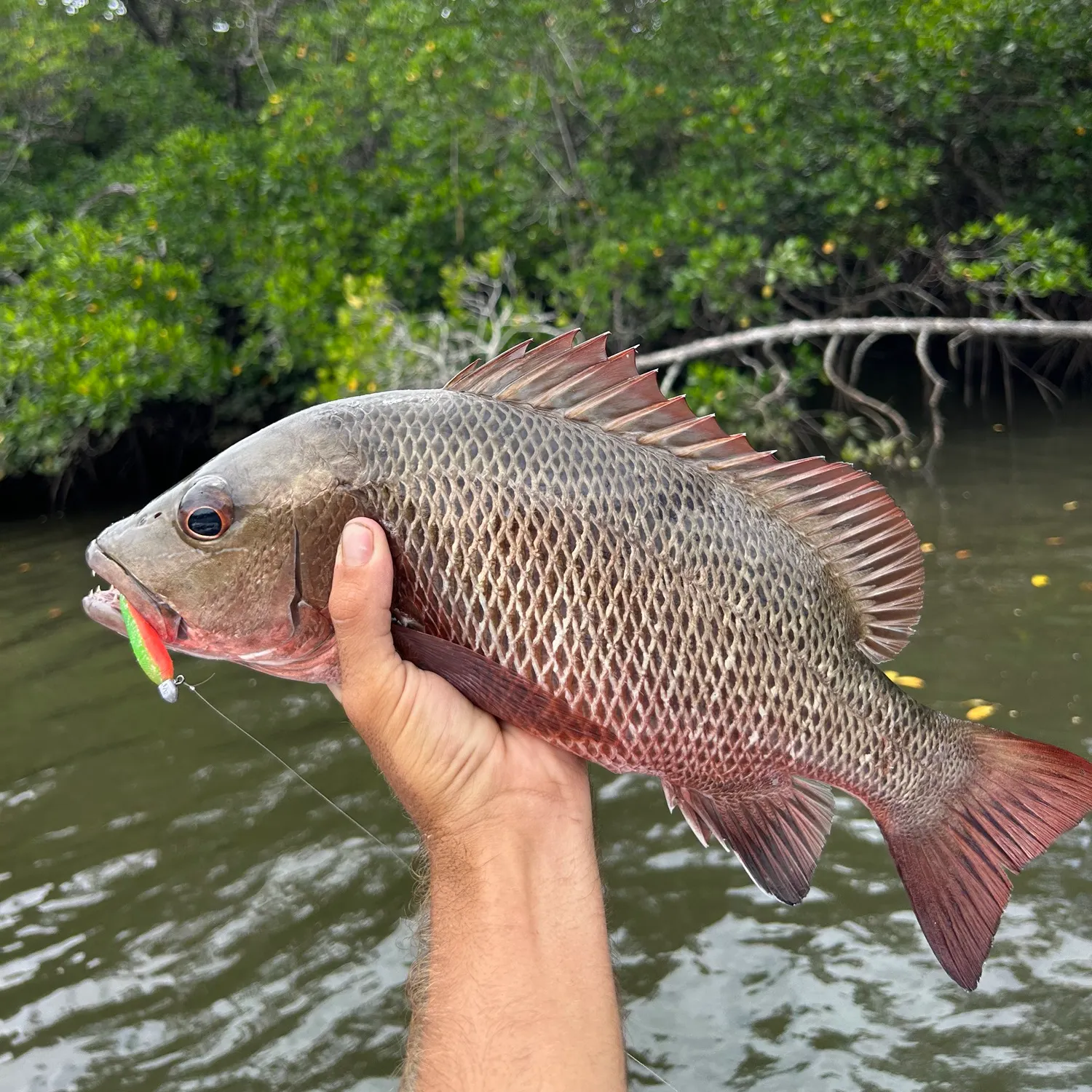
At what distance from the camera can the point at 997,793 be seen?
1.95 metres

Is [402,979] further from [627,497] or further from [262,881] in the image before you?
[627,497]

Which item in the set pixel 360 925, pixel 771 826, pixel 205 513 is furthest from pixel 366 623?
pixel 360 925

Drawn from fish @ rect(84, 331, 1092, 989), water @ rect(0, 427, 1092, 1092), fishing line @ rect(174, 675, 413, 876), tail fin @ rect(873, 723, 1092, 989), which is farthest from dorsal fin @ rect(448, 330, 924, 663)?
fishing line @ rect(174, 675, 413, 876)

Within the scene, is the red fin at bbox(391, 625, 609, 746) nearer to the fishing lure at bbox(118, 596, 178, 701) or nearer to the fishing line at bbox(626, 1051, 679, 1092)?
the fishing lure at bbox(118, 596, 178, 701)

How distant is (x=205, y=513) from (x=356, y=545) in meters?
0.32

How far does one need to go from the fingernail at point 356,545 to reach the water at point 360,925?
6.42ft

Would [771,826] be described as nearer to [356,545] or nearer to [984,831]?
[984,831]

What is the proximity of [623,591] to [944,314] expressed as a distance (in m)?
10.9

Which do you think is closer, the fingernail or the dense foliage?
the fingernail

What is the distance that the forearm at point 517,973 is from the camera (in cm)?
167

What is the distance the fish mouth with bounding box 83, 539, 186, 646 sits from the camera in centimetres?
172

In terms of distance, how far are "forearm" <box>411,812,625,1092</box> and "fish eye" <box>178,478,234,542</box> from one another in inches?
30.0

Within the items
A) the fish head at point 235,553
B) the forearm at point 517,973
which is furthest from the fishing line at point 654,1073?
the fish head at point 235,553

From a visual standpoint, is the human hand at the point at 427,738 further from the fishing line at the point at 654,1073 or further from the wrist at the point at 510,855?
the fishing line at the point at 654,1073
